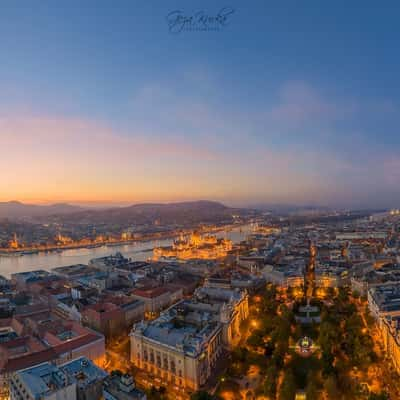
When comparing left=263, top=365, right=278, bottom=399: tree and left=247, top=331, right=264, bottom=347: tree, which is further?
left=247, top=331, right=264, bottom=347: tree

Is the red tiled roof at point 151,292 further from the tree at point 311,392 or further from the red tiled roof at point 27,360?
the tree at point 311,392

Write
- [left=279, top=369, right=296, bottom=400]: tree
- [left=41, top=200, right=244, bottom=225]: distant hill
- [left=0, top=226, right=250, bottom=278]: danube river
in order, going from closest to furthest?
[left=279, top=369, right=296, bottom=400]: tree < [left=0, top=226, right=250, bottom=278]: danube river < [left=41, top=200, right=244, bottom=225]: distant hill

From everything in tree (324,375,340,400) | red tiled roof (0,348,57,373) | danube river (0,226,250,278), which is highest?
red tiled roof (0,348,57,373)

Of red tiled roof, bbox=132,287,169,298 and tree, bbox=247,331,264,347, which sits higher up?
red tiled roof, bbox=132,287,169,298

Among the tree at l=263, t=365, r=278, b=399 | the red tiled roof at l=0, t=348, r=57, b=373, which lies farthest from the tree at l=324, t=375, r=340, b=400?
the red tiled roof at l=0, t=348, r=57, b=373

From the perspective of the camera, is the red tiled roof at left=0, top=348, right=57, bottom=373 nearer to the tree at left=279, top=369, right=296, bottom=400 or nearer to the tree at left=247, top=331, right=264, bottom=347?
the tree at left=247, top=331, right=264, bottom=347

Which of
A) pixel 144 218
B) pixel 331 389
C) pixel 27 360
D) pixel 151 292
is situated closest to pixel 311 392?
pixel 331 389

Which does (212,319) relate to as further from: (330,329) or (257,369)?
(330,329)

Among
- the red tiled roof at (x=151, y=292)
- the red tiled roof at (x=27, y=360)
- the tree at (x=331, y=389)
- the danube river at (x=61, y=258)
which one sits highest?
the red tiled roof at (x=27, y=360)

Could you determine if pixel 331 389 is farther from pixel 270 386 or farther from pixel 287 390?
pixel 270 386

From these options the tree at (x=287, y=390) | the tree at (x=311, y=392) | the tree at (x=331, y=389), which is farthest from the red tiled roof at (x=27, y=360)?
the tree at (x=331, y=389)

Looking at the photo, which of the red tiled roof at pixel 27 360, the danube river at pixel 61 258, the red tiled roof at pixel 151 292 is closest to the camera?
A: the red tiled roof at pixel 27 360

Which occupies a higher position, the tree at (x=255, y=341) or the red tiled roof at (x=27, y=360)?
the red tiled roof at (x=27, y=360)

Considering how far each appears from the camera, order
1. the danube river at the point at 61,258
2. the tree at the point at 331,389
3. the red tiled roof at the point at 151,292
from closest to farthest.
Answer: the tree at the point at 331,389, the red tiled roof at the point at 151,292, the danube river at the point at 61,258
